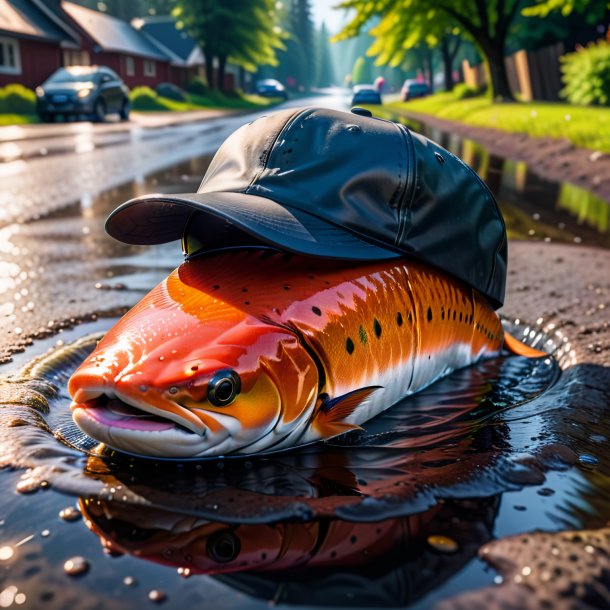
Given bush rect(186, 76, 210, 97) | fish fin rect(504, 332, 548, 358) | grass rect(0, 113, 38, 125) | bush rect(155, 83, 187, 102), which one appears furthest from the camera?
bush rect(186, 76, 210, 97)

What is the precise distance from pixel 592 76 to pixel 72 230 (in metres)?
17.1

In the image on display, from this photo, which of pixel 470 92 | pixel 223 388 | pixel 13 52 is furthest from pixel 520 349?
pixel 470 92

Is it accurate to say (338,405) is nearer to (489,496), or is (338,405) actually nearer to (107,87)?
(489,496)

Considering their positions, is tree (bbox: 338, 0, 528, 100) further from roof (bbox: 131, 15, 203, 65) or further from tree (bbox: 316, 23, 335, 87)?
tree (bbox: 316, 23, 335, 87)

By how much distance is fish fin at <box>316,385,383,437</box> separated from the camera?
A: 7.43ft

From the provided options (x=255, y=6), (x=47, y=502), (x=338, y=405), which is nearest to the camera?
(x=47, y=502)

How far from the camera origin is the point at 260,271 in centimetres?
246

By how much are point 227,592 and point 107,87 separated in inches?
1044

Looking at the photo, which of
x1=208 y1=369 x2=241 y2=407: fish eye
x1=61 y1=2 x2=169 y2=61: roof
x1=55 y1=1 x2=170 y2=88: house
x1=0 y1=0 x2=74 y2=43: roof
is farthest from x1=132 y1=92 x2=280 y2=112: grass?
x1=208 y1=369 x2=241 y2=407: fish eye

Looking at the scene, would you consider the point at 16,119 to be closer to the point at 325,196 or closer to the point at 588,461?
the point at 325,196

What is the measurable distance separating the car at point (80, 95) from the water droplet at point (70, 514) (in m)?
24.2

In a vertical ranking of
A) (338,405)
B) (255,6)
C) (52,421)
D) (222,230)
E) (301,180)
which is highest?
(255,6)

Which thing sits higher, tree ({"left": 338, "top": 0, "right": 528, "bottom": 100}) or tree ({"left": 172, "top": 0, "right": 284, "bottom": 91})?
tree ({"left": 172, "top": 0, "right": 284, "bottom": 91})

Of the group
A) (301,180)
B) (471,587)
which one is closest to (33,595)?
(471,587)
